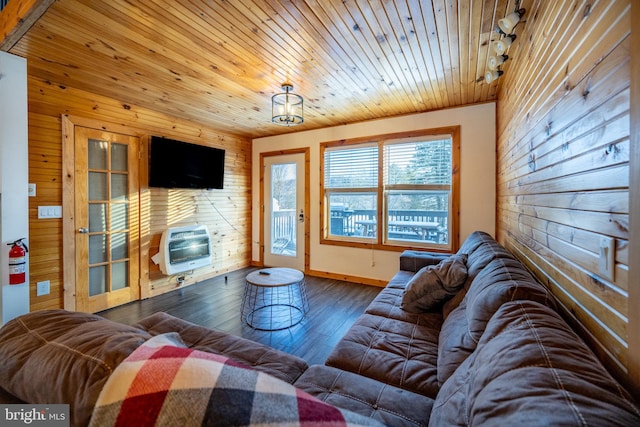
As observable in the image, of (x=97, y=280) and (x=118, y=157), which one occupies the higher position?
(x=118, y=157)

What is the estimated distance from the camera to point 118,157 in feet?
10.7

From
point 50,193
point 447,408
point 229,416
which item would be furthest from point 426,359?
point 50,193

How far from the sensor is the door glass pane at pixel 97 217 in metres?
3.03

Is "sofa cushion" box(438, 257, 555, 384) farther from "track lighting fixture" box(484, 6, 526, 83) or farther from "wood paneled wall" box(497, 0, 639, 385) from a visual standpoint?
"track lighting fixture" box(484, 6, 526, 83)

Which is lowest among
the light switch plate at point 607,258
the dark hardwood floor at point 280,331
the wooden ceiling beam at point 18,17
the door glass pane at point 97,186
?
the dark hardwood floor at point 280,331

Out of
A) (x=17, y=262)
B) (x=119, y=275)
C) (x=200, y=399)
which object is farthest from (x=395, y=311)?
(x=119, y=275)

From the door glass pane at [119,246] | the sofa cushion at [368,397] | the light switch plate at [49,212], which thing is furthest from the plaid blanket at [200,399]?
the door glass pane at [119,246]

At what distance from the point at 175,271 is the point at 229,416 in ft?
11.8

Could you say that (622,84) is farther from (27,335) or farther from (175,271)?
(175,271)

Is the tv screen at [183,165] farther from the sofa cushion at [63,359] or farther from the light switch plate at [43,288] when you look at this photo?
the sofa cushion at [63,359]

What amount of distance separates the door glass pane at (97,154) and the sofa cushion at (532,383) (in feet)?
12.6

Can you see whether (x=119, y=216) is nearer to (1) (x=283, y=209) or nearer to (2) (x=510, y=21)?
(1) (x=283, y=209)

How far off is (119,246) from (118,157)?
108cm

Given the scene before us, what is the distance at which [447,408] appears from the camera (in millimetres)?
873
